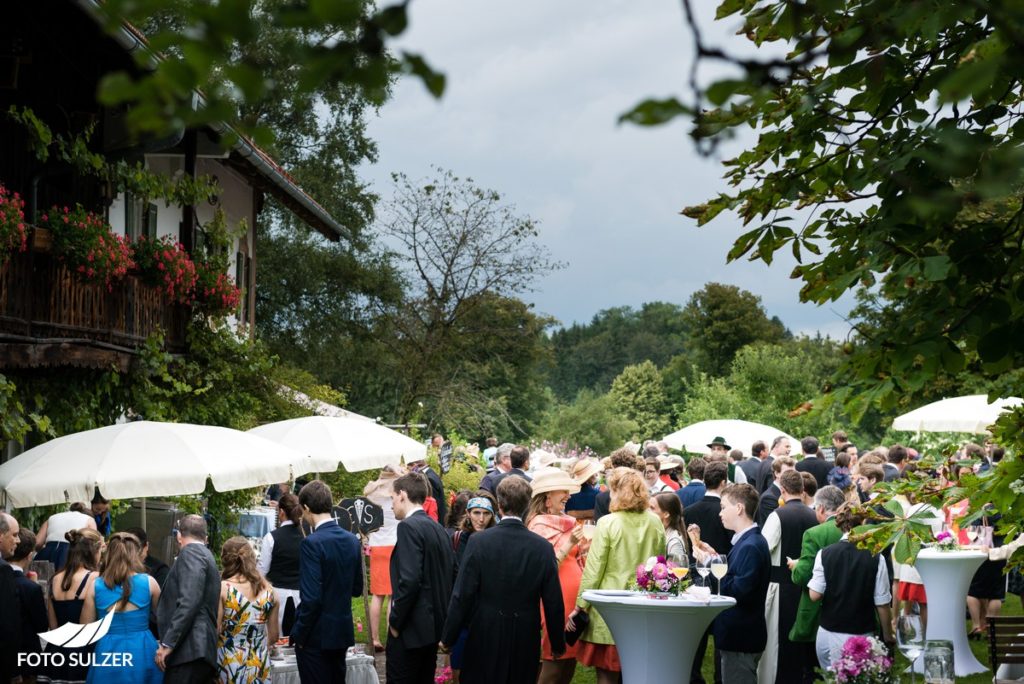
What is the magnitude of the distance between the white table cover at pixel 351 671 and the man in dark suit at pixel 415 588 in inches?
29.6

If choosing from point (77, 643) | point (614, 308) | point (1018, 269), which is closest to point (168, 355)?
point (77, 643)

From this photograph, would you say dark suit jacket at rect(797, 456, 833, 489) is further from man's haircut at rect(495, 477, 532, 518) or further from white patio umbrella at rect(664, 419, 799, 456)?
man's haircut at rect(495, 477, 532, 518)

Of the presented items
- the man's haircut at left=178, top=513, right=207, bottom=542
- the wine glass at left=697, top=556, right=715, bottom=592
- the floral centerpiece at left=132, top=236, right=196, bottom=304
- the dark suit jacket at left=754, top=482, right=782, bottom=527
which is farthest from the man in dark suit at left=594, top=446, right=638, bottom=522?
the floral centerpiece at left=132, top=236, right=196, bottom=304

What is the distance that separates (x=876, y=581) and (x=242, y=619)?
4.88m

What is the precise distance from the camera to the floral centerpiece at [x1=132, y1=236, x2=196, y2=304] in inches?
579

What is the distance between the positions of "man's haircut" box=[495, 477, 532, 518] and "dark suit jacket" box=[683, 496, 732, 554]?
13.4 ft

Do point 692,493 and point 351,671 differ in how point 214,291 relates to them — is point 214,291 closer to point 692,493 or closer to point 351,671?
point 692,493

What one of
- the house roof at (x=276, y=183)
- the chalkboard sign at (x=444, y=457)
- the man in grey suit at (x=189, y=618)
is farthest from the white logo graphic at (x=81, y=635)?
the chalkboard sign at (x=444, y=457)

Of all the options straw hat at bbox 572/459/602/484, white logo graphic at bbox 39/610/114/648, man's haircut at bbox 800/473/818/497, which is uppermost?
straw hat at bbox 572/459/602/484

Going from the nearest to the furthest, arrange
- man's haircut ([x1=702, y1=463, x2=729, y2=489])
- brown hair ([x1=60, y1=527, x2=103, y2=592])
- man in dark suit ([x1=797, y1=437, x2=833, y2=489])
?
brown hair ([x1=60, y1=527, x2=103, y2=592])
man's haircut ([x1=702, y1=463, x2=729, y2=489])
man in dark suit ([x1=797, y1=437, x2=833, y2=489])

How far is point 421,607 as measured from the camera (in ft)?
27.3

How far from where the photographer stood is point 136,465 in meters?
9.69

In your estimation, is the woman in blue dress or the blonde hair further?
the blonde hair

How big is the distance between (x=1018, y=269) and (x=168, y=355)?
12368 millimetres
